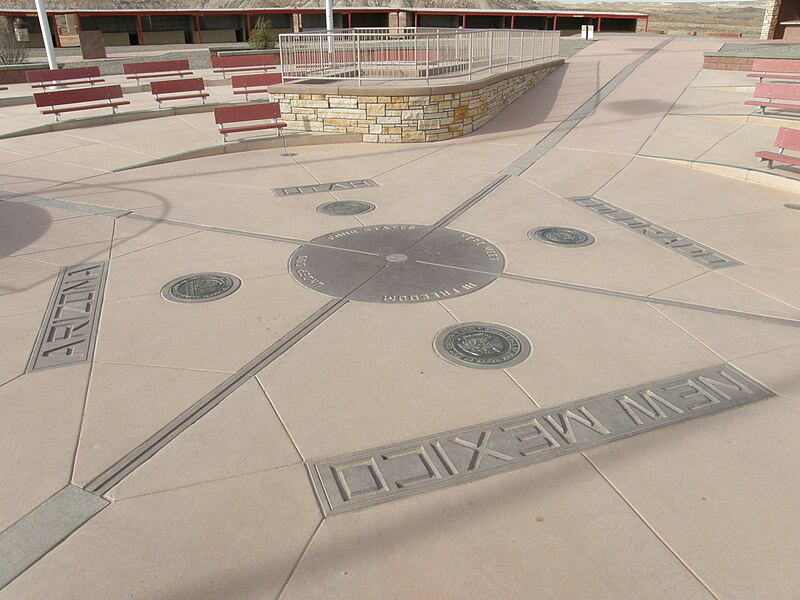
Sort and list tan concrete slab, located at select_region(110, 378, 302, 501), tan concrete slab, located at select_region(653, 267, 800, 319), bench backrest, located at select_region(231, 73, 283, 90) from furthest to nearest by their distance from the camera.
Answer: bench backrest, located at select_region(231, 73, 283, 90), tan concrete slab, located at select_region(653, 267, 800, 319), tan concrete slab, located at select_region(110, 378, 302, 501)

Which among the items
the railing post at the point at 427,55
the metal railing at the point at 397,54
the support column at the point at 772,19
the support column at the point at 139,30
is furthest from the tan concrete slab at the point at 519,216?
the support column at the point at 139,30

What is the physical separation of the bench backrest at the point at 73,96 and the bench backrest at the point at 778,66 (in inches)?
606

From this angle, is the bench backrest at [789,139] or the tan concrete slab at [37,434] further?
the bench backrest at [789,139]

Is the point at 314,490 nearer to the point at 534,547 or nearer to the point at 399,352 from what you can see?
the point at 534,547

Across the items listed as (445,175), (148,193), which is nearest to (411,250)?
(445,175)

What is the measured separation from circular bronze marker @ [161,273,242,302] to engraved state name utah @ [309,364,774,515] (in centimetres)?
261

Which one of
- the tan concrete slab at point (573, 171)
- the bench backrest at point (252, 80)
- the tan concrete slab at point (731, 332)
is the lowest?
the tan concrete slab at point (731, 332)

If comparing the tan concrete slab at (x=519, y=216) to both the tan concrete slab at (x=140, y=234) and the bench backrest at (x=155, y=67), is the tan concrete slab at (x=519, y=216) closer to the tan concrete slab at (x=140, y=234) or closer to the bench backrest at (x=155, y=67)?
the tan concrete slab at (x=140, y=234)

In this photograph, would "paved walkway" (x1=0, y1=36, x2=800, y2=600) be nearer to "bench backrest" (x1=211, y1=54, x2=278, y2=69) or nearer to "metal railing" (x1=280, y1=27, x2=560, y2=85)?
"metal railing" (x1=280, y1=27, x2=560, y2=85)

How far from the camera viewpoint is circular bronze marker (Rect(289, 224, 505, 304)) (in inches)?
214

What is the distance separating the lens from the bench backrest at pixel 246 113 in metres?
11.1

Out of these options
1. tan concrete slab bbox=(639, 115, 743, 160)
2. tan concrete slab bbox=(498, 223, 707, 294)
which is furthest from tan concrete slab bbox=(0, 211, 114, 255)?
tan concrete slab bbox=(639, 115, 743, 160)

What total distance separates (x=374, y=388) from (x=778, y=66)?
1489 centimetres

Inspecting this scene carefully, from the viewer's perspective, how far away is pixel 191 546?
2775mm
